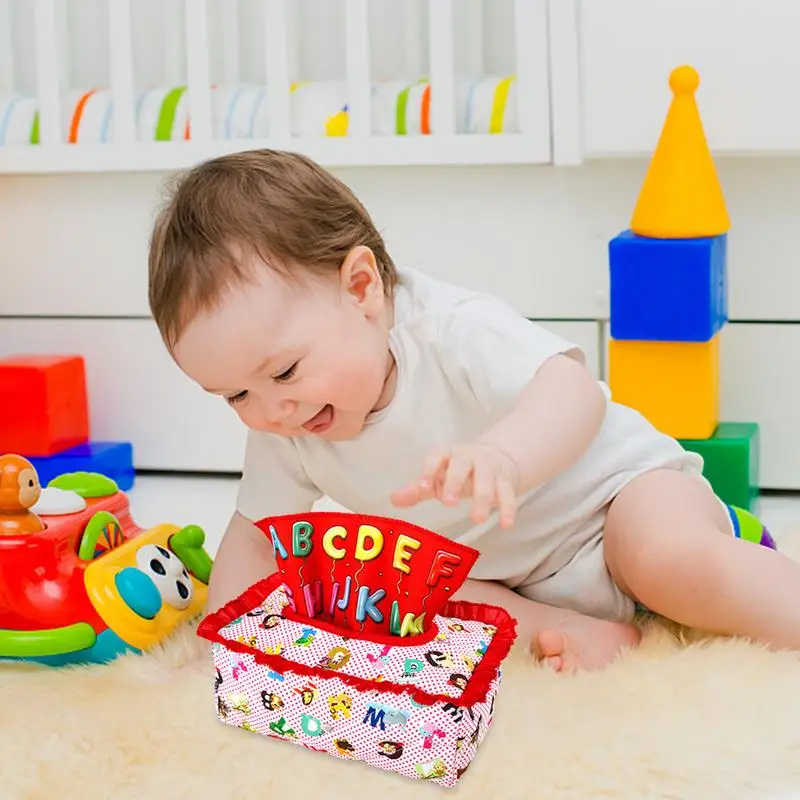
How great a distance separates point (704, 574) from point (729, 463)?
478mm

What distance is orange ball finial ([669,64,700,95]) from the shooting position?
1.38m

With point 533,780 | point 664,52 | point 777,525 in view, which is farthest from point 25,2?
point 533,780

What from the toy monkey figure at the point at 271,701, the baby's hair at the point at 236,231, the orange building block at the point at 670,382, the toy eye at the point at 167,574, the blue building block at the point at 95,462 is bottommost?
the toy monkey figure at the point at 271,701

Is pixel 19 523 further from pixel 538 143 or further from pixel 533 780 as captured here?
pixel 538 143

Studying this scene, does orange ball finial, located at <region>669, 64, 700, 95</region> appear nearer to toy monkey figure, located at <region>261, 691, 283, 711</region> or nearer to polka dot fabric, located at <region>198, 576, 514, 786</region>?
polka dot fabric, located at <region>198, 576, 514, 786</region>

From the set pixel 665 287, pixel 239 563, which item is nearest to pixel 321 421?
pixel 239 563

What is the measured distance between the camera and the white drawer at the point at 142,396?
178 centimetres

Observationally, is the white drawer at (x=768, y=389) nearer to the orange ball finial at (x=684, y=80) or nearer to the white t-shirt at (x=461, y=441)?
the orange ball finial at (x=684, y=80)

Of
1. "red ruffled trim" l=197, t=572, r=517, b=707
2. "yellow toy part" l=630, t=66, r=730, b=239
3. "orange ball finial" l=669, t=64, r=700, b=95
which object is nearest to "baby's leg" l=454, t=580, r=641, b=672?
"red ruffled trim" l=197, t=572, r=517, b=707

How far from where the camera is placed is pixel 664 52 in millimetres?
1482

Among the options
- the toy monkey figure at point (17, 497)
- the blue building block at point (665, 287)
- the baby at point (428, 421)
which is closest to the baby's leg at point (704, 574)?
the baby at point (428, 421)

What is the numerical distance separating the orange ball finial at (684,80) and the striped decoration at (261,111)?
22cm

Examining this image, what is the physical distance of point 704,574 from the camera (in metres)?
0.99

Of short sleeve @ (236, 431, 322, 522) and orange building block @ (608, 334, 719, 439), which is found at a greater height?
orange building block @ (608, 334, 719, 439)
